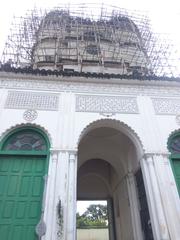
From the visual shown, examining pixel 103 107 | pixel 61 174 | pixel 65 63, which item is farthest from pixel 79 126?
pixel 65 63

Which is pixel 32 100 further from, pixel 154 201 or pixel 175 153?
pixel 175 153

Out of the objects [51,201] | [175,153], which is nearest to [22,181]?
[51,201]

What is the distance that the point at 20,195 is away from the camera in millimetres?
4895

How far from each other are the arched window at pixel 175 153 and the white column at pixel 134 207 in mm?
1641

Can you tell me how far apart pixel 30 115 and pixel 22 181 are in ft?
5.77

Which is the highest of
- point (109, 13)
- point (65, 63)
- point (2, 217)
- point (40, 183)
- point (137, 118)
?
point (109, 13)

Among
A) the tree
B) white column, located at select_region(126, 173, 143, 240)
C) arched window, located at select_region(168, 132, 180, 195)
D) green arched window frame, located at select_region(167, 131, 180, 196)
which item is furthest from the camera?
the tree

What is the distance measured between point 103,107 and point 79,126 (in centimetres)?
100

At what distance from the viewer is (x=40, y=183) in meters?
5.09

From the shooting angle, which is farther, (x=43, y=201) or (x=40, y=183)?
(x=40, y=183)

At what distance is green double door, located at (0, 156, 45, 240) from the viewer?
4.51 metres

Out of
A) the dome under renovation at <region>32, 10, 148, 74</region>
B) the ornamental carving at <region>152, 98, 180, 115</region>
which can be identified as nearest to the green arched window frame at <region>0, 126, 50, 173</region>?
the ornamental carving at <region>152, 98, 180, 115</region>

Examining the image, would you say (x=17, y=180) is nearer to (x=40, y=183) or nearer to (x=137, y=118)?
(x=40, y=183)

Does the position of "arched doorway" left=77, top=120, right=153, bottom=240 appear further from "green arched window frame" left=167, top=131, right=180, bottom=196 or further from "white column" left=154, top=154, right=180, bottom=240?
"green arched window frame" left=167, top=131, right=180, bottom=196
